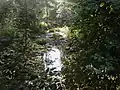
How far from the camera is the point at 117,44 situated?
4047 millimetres

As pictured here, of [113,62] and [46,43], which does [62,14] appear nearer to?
[46,43]

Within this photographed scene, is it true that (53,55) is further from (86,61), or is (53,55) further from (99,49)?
(99,49)

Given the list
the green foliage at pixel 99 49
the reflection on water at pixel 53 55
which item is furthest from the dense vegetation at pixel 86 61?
the reflection on water at pixel 53 55

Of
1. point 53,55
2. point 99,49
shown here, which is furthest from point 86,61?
point 53,55

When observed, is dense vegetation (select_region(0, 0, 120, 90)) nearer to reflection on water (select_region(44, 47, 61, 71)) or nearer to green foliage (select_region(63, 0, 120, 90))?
green foliage (select_region(63, 0, 120, 90))

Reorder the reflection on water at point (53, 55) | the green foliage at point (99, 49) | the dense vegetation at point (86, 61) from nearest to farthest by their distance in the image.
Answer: the dense vegetation at point (86, 61) < the green foliage at point (99, 49) < the reflection on water at point (53, 55)

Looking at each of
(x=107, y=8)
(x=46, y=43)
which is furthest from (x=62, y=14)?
(x=107, y=8)

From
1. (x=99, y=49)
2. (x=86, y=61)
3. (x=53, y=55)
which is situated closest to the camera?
(x=99, y=49)

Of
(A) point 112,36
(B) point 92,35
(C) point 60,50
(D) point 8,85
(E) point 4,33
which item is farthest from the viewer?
(E) point 4,33

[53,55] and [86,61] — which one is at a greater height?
[86,61]

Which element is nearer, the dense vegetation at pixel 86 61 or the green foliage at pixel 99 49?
the dense vegetation at pixel 86 61

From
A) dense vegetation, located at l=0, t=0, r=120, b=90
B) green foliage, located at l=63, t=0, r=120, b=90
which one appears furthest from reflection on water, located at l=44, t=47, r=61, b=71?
green foliage, located at l=63, t=0, r=120, b=90

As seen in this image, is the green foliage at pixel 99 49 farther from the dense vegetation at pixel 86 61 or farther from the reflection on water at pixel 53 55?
the reflection on water at pixel 53 55

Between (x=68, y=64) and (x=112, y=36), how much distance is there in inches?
75.5
